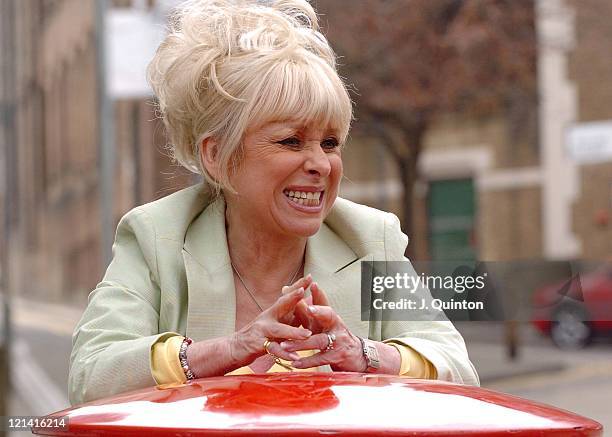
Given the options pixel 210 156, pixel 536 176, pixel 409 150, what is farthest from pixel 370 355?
pixel 536 176

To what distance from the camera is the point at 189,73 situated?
225cm

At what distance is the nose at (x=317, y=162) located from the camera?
7.16 ft

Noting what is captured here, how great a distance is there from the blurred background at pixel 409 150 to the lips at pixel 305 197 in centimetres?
41

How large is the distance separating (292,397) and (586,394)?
11.5m

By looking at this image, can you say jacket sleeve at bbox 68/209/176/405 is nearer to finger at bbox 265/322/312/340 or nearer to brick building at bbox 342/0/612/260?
finger at bbox 265/322/312/340

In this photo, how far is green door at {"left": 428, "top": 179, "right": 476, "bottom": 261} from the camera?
2434 cm

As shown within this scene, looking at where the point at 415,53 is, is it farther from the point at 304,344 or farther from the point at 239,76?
the point at 304,344

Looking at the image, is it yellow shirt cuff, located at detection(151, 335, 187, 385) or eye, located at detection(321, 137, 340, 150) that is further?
eye, located at detection(321, 137, 340, 150)

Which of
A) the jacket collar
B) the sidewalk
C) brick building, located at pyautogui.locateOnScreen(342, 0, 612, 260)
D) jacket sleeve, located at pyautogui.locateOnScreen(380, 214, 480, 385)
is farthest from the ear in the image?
brick building, located at pyautogui.locateOnScreen(342, 0, 612, 260)

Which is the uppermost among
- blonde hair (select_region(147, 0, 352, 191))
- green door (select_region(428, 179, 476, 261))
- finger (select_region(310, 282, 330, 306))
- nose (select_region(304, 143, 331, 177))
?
green door (select_region(428, 179, 476, 261))

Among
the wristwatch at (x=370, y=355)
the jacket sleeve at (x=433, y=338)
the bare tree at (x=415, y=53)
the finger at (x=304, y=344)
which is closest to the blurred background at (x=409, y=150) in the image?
the bare tree at (x=415, y=53)

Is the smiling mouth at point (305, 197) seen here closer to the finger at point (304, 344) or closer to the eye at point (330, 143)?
the eye at point (330, 143)

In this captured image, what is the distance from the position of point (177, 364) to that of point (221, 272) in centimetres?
27

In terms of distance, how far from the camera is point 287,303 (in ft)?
6.51
